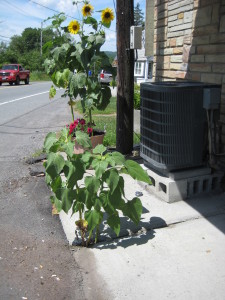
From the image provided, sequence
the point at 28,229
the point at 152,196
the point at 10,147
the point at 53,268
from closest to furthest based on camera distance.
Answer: the point at 53,268 → the point at 28,229 → the point at 152,196 → the point at 10,147

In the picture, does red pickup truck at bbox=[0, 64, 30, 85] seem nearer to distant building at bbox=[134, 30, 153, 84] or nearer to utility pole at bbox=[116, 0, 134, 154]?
distant building at bbox=[134, 30, 153, 84]

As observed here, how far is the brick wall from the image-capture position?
3.70 m

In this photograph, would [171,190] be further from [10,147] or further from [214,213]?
[10,147]

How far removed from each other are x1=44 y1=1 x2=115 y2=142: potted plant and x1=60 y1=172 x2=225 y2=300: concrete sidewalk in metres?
1.83

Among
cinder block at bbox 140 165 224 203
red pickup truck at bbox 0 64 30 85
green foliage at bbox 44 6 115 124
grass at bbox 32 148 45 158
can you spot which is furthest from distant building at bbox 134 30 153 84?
cinder block at bbox 140 165 224 203

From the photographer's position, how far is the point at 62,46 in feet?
14.2

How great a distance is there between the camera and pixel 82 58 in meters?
4.20

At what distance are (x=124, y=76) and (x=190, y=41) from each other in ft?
3.97

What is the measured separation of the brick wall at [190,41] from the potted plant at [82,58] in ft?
2.93

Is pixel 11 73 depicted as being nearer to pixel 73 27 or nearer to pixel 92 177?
pixel 73 27

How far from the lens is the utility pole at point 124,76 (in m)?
4.84

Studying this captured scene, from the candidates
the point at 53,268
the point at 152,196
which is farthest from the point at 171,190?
the point at 53,268

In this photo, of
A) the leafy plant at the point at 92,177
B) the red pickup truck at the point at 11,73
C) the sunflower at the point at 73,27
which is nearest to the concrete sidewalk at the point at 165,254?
the leafy plant at the point at 92,177

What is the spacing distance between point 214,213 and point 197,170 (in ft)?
1.79
